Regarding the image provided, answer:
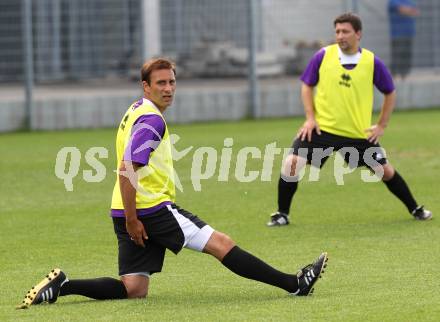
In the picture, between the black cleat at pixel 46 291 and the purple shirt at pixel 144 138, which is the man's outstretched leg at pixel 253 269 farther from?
the black cleat at pixel 46 291

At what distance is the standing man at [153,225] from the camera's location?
763 cm

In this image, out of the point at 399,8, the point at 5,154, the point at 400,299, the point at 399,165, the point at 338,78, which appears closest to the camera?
the point at 400,299

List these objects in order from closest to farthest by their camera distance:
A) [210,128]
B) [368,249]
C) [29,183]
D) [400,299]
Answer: [400,299] < [368,249] < [29,183] < [210,128]

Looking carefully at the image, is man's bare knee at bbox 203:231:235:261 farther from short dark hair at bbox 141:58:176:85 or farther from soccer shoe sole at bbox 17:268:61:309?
short dark hair at bbox 141:58:176:85

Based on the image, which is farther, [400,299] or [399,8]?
[399,8]

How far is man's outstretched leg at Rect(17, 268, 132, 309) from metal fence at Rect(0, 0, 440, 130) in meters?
14.4

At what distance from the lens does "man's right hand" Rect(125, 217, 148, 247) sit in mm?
7664

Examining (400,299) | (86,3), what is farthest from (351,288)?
(86,3)


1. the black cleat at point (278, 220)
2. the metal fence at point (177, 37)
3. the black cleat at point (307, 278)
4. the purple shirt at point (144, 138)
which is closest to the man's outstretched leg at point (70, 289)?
the purple shirt at point (144, 138)

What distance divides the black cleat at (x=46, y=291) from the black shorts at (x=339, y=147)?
4.23m

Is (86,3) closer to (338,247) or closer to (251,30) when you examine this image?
(251,30)

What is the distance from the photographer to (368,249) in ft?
32.4

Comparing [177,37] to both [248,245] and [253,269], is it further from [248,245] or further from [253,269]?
[253,269]

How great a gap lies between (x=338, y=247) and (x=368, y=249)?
11.0 inches
